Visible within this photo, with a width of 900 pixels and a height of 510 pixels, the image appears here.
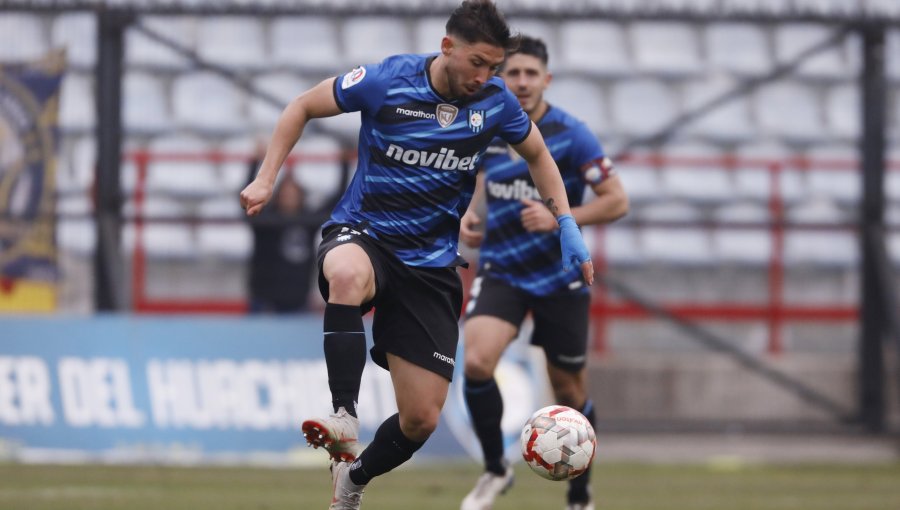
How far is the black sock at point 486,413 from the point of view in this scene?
318 inches

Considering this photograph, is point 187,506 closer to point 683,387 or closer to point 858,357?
point 683,387

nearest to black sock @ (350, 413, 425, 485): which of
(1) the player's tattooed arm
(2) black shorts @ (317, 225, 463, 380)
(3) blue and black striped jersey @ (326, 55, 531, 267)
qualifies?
(2) black shorts @ (317, 225, 463, 380)

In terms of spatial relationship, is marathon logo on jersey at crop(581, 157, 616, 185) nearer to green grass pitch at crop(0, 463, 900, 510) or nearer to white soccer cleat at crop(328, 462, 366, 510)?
green grass pitch at crop(0, 463, 900, 510)

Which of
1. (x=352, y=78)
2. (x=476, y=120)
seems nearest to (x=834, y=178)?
(x=476, y=120)

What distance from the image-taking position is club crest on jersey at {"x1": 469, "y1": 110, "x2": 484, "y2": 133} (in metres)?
6.36

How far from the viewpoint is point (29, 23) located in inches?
492

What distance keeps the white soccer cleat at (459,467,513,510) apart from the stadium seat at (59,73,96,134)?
5.99 meters

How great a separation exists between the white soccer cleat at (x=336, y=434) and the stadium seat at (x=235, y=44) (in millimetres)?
8738

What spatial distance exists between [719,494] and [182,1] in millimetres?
6681

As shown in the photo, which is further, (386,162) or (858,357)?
(858,357)

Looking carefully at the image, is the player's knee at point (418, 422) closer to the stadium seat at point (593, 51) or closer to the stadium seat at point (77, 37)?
the stadium seat at point (77, 37)

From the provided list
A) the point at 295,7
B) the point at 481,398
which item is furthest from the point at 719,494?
the point at 295,7

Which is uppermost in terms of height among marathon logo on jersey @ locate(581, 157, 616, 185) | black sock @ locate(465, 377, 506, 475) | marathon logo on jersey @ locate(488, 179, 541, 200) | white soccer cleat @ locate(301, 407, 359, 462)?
marathon logo on jersey @ locate(581, 157, 616, 185)

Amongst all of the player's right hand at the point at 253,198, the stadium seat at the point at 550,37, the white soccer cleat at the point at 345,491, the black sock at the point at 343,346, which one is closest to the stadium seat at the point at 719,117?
the stadium seat at the point at 550,37
